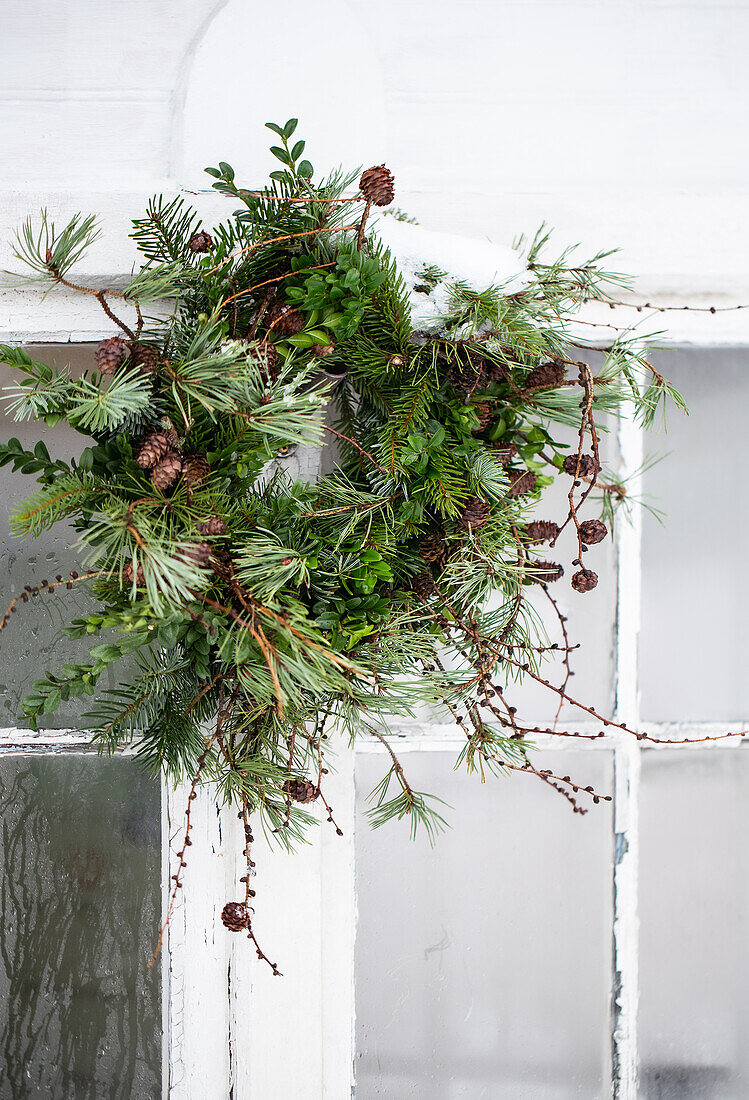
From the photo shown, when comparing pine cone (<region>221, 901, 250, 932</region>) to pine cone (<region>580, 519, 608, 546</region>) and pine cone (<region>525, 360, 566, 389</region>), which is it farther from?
pine cone (<region>525, 360, 566, 389</region>)

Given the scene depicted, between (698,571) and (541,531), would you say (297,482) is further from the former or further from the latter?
(698,571)

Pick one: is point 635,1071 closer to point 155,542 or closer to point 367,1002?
point 367,1002

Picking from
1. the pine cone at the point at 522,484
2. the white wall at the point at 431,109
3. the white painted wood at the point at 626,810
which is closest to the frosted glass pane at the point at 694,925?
the white painted wood at the point at 626,810

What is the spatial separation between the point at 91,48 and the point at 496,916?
1.35 metres

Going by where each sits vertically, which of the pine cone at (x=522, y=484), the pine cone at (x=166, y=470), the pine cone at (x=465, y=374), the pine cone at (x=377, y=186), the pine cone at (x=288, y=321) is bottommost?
the pine cone at (x=166, y=470)

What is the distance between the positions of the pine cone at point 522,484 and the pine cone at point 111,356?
1.31ft

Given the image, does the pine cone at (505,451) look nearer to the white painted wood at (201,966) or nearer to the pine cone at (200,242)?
the pine cone at (200,242)

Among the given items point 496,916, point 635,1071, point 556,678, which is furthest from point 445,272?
point 635,1071

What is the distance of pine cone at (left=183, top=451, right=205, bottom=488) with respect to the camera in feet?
1.96

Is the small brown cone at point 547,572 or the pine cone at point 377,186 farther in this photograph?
the small brown cone at point 547,572

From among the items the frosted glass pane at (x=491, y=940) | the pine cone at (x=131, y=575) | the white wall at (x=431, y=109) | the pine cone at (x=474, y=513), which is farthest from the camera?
the frosted glass pane at (x=491, y=940)

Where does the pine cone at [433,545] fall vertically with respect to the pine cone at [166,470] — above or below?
below

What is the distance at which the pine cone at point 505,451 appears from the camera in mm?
712

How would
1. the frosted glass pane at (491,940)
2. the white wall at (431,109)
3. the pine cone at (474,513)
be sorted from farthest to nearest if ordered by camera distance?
the frosted glass pane at (491,940) < the white wall at (431,109) < the pine cone at (474,513)
